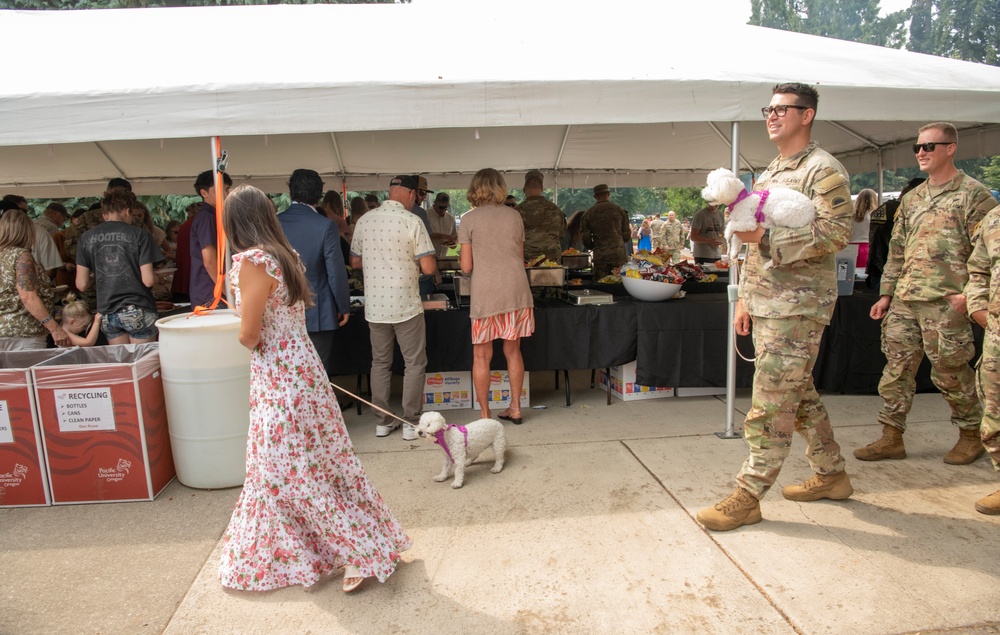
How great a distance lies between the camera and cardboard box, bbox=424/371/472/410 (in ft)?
16.9

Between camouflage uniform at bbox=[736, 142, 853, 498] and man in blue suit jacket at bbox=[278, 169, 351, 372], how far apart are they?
2.54m

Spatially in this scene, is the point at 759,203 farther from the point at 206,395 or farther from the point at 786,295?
the point at 206,395

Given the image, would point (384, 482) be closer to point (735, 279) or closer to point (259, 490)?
point (259, 490)

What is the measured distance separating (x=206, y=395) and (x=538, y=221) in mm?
4214

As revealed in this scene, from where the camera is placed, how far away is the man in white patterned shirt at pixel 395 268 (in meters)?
4.38

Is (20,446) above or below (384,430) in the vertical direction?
above

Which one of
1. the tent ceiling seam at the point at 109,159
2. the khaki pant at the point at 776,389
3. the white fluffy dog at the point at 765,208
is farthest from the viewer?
the tent ceiling seam at the point at 109,159

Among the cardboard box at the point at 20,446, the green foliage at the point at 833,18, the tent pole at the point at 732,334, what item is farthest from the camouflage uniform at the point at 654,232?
the green foliage at the point at 833,18

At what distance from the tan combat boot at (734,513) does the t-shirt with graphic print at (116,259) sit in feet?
11.8

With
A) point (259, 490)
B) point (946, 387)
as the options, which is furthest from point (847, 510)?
point (259, 490)

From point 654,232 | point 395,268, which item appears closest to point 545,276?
point 395,268

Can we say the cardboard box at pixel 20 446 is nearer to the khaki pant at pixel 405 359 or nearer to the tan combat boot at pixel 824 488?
the khaki pant at pixel 405 359

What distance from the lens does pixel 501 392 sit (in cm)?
518

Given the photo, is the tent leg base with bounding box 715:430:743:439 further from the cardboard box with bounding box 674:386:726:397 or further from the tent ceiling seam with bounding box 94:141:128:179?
the tent ceiling seam with bounding box 94:141:128:179
